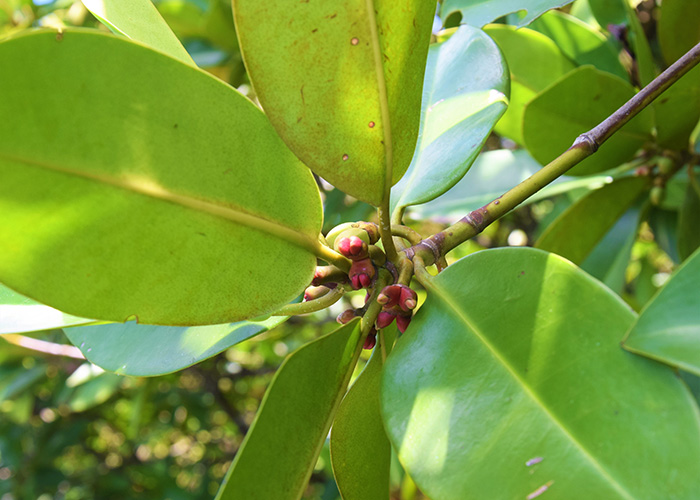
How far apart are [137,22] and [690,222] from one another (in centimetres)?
69

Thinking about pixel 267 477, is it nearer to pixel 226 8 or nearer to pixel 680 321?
pixel 680 321

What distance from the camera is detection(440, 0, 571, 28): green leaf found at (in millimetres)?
624

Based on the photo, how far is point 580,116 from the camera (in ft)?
2.38

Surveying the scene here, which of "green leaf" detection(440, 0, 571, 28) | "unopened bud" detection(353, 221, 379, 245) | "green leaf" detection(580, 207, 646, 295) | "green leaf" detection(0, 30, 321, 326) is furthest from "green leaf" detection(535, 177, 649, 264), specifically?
"green leaf" detection(0, 30, 321, 326)

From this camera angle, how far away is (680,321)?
37 centimetres

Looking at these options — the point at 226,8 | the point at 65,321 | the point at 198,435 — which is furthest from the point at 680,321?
the point at 198,435

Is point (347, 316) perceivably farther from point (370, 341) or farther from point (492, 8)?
point (492, 8)

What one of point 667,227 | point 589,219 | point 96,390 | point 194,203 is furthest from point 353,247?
point 96,390

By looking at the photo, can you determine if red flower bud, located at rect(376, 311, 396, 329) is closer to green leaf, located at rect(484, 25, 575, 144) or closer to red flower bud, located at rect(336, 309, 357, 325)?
red flower bud, located at rect(336, 309, 357, 325)

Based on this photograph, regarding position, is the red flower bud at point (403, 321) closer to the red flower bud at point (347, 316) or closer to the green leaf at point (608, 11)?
the red flower bud at point (347, 316)

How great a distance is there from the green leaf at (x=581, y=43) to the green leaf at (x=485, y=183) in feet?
0.52

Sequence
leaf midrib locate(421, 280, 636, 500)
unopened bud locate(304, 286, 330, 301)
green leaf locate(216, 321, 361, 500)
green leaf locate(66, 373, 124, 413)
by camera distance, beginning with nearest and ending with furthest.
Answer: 1. leaf midrib locate(421, 280, 636, 500)
2. green leaf locate(216, 321, 361, 500)
3. unopened bud locate(304, 286, 330, 301)
4. green leaf locate(66, 373, 124, 413)

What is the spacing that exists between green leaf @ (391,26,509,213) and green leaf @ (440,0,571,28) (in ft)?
0.12

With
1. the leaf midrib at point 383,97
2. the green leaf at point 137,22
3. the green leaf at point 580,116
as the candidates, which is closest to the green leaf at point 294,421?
the leaf midrib at point 383,97
